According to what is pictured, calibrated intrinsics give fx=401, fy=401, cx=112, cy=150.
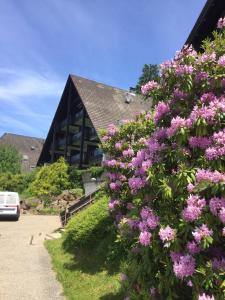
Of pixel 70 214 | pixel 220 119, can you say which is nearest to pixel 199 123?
pixel 220 119

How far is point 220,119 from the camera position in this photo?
4574 millimetres

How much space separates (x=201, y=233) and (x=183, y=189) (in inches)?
24.2

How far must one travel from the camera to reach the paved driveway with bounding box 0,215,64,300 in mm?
8992

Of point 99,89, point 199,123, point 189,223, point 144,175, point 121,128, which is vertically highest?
point 99,89

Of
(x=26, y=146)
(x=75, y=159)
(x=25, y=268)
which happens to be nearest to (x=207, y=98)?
(x=25, y=268)

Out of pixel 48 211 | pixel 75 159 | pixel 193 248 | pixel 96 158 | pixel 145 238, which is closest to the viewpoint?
pixel 193 248

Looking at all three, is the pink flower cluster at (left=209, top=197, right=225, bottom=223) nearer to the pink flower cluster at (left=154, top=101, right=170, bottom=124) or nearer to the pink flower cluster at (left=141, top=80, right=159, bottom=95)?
the pink flower cluster at (left=154, top=101, right=170, bottom=124)

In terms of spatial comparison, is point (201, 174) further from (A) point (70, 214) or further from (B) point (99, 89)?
(B) point (99, 89)

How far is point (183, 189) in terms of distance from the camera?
4500mm

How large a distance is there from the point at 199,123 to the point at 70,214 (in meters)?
16.0

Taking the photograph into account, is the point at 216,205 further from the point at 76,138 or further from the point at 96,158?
the point at 76,138

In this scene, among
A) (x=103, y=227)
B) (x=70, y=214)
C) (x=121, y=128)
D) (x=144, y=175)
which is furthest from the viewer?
(x=70, y=214)

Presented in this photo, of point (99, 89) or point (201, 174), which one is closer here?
point (201, 174)

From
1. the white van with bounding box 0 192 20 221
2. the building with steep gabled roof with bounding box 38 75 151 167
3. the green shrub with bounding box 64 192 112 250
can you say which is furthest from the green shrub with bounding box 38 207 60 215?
the green shrub with bounding box 64 192 112 250
